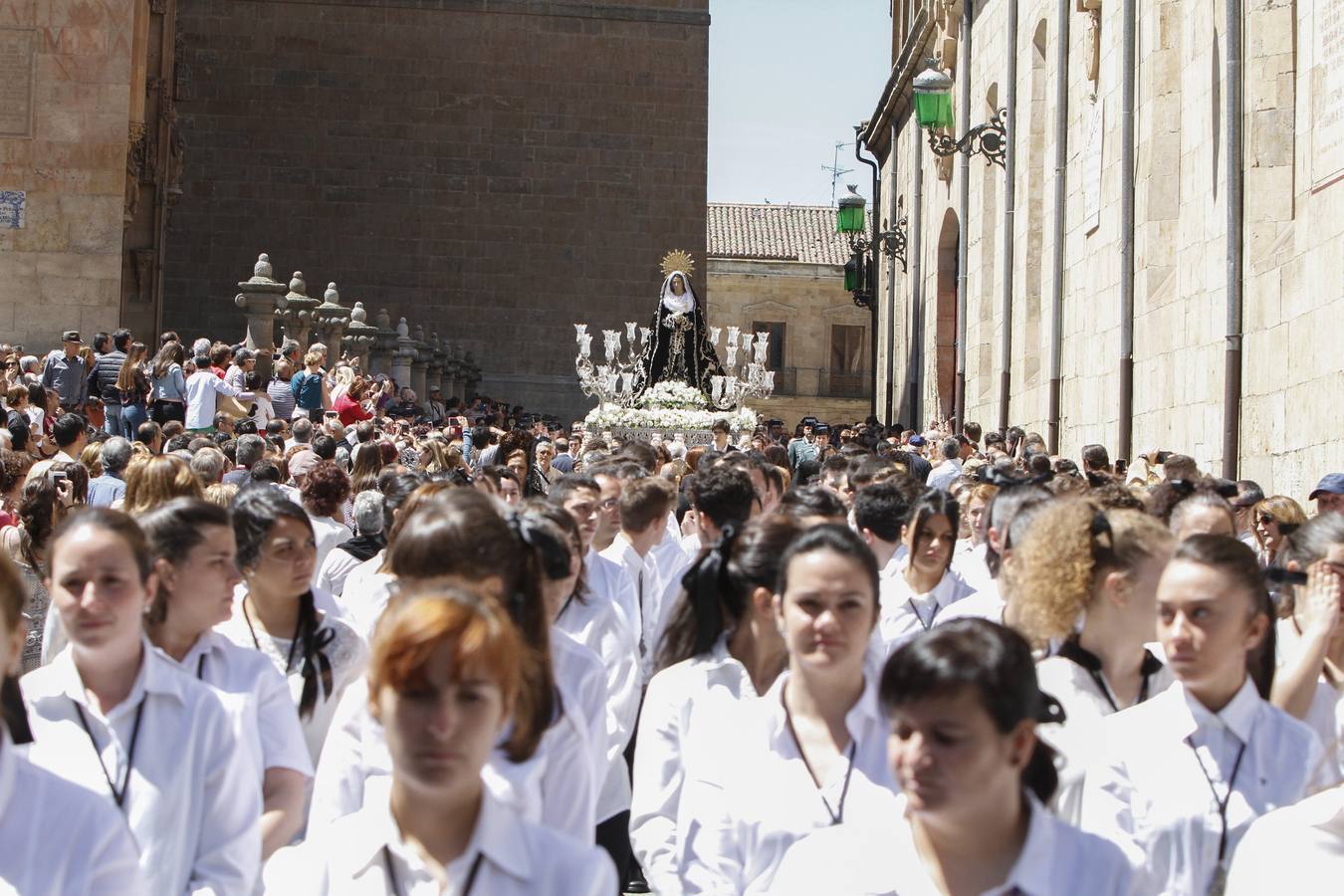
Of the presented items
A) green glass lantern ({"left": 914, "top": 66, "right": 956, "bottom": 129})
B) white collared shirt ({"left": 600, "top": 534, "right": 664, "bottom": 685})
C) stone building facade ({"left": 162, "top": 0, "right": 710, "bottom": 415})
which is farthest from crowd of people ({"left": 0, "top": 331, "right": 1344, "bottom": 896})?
stone building facade ({"left": 162, "top": 0, "right": 710, "bottom": 415})

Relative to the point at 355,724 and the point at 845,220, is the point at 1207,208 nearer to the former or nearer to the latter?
the point at 355,724

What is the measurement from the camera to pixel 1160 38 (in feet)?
56.9

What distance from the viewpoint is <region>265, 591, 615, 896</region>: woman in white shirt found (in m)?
3.13

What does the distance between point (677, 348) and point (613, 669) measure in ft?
68.1

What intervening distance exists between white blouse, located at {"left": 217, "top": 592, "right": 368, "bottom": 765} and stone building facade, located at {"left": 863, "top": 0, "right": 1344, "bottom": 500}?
27.4 ft

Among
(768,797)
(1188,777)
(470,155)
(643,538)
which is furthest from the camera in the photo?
(470,155)

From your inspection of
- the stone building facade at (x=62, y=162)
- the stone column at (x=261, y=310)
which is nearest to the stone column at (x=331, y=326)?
the stone column at (x=261, y=310)

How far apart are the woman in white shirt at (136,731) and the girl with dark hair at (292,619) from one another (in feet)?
3.92

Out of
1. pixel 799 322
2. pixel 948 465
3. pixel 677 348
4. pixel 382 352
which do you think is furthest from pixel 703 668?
pixel 799 322

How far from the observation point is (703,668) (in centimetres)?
494

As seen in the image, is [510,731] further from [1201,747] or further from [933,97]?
[933,97]

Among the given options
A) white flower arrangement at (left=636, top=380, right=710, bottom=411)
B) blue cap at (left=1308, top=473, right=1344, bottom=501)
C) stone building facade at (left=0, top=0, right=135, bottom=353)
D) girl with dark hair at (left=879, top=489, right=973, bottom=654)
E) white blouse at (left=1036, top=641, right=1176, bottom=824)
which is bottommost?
white blouse at (left=1036, top=641, right=1176, bottom=824)

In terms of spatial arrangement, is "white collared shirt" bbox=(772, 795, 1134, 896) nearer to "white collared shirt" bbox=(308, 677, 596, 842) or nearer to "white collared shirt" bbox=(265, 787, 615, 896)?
"white collared shirt" bbox=(265, 787, 615, 896)

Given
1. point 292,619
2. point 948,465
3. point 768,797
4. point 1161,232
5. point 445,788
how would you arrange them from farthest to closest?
point 1161,232
point 948,465
point 292,619
point 768,797
point 445,788
